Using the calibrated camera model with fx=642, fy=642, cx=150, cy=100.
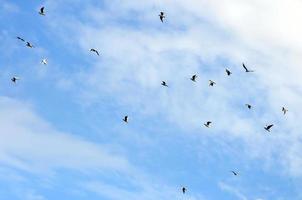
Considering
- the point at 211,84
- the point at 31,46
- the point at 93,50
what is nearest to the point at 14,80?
the point at 31,46

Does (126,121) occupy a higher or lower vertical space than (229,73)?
Result: lower

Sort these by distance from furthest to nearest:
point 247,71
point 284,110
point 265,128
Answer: point 284,110
point 265,128
point 247,71

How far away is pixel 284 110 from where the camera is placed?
96688 millimetres

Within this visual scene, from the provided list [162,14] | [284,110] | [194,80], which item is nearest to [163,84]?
[194,80]

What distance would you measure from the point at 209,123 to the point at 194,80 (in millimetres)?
7136

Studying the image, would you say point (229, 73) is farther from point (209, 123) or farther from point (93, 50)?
point (93, 50)

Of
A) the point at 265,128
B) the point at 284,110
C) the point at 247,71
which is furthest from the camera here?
the point at 284,110

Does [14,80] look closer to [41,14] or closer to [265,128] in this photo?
[41,14]

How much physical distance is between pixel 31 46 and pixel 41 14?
4559 mm

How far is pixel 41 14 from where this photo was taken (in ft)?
286

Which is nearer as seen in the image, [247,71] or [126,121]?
[247,71]

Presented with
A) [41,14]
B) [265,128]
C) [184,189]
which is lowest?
[184,189]

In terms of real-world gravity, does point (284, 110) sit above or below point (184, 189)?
above

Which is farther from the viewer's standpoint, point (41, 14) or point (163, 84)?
point (163, 84)
